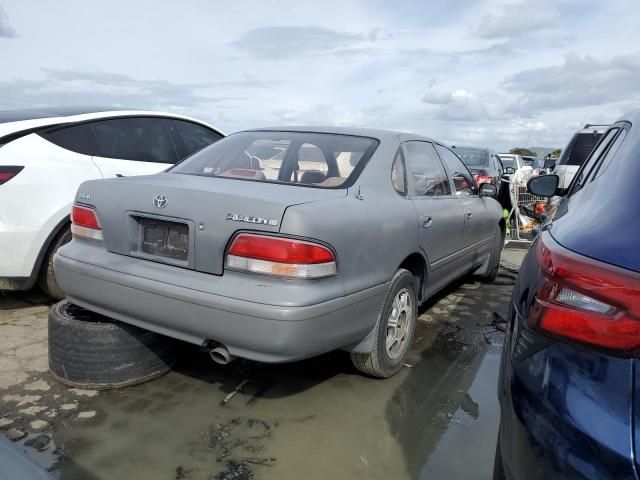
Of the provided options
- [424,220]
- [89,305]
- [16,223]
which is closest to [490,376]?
[424,220]

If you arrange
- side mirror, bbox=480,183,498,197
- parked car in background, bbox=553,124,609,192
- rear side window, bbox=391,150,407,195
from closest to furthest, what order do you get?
rear side window, bbox=391,150,407,195, side mirror, bbox=480,183,498,197, parked car in background, bbox=553,124,609,192

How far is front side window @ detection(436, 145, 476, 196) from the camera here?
454 cm

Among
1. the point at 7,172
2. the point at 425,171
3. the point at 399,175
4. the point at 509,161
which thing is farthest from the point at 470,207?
the point at 509,161

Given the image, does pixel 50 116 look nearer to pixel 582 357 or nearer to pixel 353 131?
pixel 353 131

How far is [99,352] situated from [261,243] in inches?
49.6

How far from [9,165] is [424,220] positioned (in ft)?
9.75

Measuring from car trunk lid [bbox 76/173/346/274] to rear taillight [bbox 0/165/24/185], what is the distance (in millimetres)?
1091

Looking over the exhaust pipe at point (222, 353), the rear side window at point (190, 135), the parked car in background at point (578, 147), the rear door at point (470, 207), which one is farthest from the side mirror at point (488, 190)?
the parked car in background at point (578, 147)

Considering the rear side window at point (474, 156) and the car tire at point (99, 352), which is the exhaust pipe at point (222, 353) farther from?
the rear side window at point (474, 156)

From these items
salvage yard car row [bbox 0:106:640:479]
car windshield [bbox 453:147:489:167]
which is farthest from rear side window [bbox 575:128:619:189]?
car windshield [bbox 453:147:489:167]

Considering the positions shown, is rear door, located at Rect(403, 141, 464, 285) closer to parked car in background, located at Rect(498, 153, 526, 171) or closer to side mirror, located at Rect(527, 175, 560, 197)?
side mirror, located at Rect(527, 175, 560, 197)

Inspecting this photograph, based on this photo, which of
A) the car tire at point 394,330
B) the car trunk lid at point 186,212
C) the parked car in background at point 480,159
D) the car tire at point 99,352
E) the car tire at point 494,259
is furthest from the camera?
the parked car in background at point 480,159

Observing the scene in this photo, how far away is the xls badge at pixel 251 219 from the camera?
Result: 8.20 ft

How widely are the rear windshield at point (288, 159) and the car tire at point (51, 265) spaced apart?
1.19 meters
